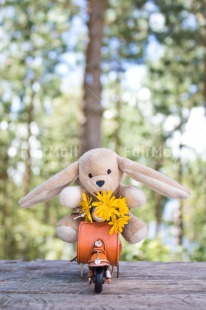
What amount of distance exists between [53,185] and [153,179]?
1.22ft

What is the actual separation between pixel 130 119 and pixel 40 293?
6.65m

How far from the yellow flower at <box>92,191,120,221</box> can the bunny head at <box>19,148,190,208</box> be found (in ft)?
0.12

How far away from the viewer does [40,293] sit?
4.38 feet

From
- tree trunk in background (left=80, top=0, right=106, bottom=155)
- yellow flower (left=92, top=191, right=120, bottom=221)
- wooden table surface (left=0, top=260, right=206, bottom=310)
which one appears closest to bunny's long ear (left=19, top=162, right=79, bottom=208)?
yellow flower (left=92, top=191, right=120, bottom=221)

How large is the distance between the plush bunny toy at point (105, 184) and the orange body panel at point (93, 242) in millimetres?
90

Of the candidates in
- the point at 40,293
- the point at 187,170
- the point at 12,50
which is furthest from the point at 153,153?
the point at 40,293

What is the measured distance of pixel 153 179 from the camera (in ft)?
5.17

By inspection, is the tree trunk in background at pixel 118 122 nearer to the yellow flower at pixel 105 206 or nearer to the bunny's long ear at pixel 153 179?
the bunny's long ear at pixel 153 179

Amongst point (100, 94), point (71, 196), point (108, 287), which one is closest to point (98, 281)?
point (108, 287)

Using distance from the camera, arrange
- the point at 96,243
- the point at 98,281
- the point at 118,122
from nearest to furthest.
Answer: the point at 98,281 < the point at 96,243 < the point at 118,122

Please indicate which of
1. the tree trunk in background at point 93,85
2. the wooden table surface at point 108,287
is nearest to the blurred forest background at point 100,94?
the tree trunk in background at point 93,85

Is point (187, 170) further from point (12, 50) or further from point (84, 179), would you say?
point (84, 179)

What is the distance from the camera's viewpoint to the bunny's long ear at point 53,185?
5.16ft

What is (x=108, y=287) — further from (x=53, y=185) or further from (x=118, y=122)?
(x=118, y=122)
